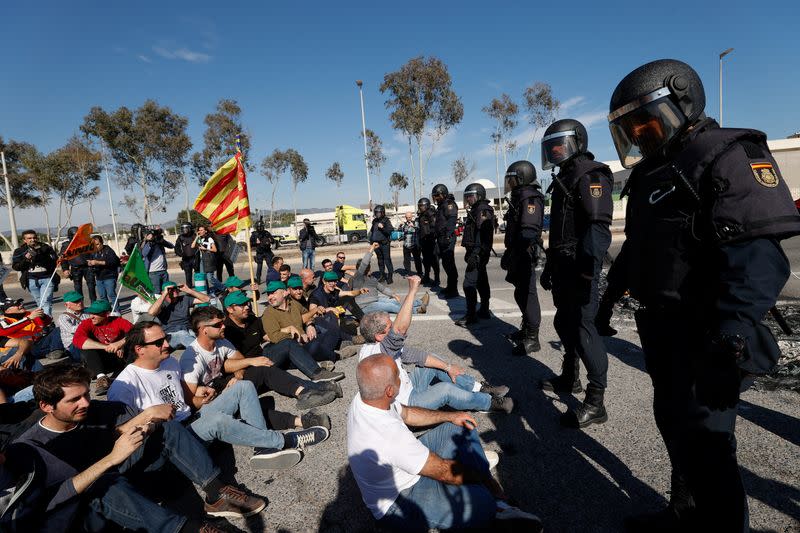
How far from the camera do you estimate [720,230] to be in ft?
4.51

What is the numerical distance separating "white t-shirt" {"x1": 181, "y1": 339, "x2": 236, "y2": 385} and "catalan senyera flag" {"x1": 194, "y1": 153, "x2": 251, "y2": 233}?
342 cm

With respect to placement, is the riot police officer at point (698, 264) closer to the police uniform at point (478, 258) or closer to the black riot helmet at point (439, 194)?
the police uniform at point (478, 258)

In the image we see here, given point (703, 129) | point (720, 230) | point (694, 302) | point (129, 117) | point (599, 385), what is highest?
point (129, 117)

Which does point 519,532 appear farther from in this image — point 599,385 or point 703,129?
point 703,129

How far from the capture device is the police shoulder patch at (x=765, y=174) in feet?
4.43

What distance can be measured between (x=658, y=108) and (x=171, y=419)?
3312mm

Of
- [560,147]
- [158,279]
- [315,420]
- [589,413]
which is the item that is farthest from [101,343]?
[560,147]

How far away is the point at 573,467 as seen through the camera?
2.53 metres

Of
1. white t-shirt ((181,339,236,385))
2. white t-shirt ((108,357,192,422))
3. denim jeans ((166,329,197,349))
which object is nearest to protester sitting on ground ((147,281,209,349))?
denim jeans ((166,329,197,349))

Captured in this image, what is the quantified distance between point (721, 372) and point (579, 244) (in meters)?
1.65

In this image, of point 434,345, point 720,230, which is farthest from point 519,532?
point 434,345

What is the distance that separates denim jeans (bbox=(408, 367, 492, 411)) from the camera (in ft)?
10.1

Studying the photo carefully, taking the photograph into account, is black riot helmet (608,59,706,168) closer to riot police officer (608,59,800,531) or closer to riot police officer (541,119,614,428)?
riot police officer (608,59,800,531)

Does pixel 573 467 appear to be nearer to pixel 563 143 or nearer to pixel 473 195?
pixel 563 143
